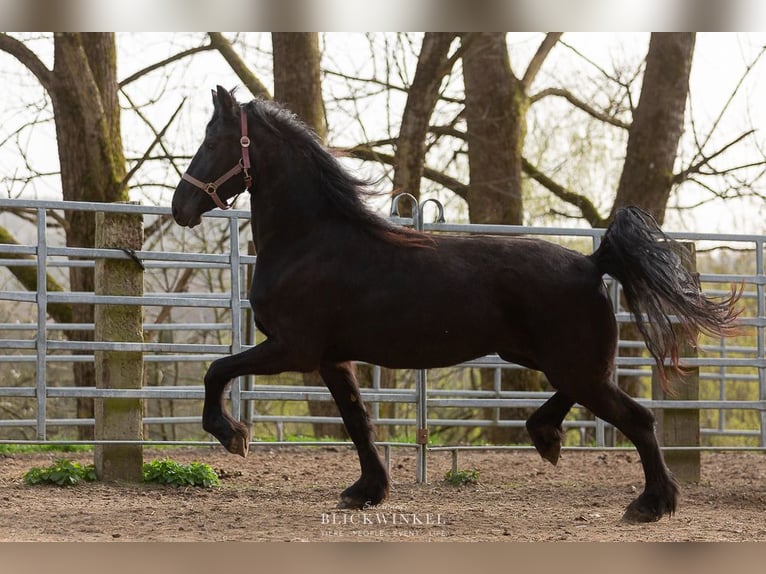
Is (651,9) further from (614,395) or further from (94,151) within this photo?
(94,151)

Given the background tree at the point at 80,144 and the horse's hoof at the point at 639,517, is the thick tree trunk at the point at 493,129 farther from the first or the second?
the horse's hoof at the point at 639,517

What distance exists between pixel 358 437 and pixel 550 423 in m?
1.17

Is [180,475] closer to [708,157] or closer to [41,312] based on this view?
[41,312]

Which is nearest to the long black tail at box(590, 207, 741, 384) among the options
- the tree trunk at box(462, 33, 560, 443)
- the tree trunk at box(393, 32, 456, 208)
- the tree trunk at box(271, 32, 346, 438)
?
the tree trunk at box(271, 32, 346, 438)

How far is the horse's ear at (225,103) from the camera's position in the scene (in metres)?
5.76

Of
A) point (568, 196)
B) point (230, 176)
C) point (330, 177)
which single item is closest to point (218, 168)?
point (230, 176)

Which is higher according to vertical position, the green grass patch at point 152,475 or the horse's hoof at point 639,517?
the green grass patch at point 152,475

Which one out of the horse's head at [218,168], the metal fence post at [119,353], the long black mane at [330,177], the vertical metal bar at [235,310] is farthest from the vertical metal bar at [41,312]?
the long black mane at [330,177]

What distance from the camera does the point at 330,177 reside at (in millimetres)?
5871

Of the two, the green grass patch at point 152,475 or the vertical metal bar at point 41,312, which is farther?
the green grass patch at point 152,475

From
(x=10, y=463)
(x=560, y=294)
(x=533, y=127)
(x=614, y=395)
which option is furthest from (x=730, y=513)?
(x=533, y=127)

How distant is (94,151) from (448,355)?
669cm

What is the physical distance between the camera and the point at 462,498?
6.91 meters

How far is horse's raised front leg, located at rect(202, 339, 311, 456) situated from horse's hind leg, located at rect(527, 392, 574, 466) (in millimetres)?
1555
